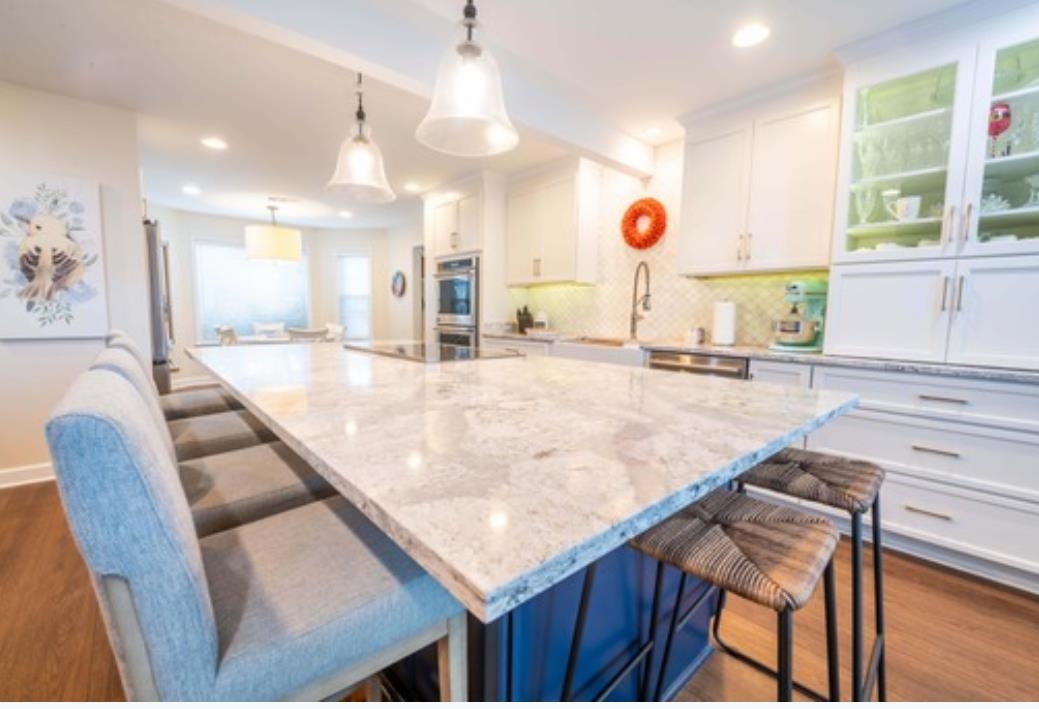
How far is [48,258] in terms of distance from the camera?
108 inches

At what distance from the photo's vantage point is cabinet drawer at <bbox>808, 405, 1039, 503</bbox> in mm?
1795

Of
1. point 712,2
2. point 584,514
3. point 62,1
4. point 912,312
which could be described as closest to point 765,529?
point 584,514

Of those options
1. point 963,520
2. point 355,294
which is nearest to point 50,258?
point 355,294

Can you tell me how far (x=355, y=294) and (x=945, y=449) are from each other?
753cm

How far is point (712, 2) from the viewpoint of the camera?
188 cm

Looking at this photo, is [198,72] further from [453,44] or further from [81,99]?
[453,44]

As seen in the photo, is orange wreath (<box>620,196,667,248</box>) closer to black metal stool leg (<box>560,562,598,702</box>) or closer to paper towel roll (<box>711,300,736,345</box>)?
paper towel roll (<box>711,300,736,345</box>)

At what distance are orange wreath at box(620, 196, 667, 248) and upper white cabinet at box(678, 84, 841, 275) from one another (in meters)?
0.45

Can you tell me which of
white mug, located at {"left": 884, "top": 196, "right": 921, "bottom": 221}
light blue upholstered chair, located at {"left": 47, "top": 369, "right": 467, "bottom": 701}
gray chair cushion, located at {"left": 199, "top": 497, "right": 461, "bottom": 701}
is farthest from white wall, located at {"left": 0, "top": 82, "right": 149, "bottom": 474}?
white mug, located at {"left": 884, "top": 196, "right": 921, "bottom": 221}

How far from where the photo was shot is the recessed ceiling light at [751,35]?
2.05 meters

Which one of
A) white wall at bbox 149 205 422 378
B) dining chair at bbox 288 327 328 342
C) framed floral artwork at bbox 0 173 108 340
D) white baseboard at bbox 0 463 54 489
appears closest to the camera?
framed floral artwork at bbox 0 173 108 340

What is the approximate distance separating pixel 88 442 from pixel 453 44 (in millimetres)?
1520

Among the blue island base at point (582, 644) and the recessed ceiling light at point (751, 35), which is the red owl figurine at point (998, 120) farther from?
the blue island base at point (582, 644)

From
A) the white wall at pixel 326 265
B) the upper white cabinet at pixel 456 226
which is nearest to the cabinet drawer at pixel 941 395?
the upper white cabinet at pixel 456 226
